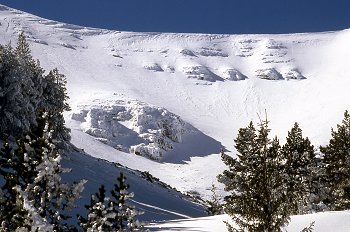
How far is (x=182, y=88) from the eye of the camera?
5404 inches

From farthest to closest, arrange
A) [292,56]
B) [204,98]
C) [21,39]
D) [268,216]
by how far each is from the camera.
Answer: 1. [292,56]
2. [204,98]
3. [21,39]
4. [268,216]

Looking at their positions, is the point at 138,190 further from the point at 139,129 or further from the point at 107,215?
the point at 139,129

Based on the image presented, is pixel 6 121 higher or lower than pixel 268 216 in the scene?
higher

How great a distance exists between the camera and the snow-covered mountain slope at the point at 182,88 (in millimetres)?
88375

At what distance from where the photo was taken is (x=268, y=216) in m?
11.8

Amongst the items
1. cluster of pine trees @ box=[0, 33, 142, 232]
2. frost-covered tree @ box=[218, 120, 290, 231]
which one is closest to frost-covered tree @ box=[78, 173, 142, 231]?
cluster of pine trees @ box=[0, 33, 142, 232]

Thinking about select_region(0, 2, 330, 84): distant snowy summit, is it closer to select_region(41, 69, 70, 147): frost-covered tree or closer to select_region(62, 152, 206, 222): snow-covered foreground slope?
select_region(41, 69, 70, 147): frost-covered tree

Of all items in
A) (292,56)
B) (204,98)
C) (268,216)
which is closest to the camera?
(268,216)

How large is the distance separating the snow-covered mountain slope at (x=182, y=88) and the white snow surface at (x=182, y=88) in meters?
0.31

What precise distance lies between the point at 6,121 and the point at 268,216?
86.2ft

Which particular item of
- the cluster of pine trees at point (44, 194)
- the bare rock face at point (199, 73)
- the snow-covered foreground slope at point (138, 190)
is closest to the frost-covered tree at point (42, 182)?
the cluster of pine trees at point (44, 194)

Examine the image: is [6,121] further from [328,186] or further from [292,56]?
[292,56]

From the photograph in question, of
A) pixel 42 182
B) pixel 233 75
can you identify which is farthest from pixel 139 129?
pixel 42 182

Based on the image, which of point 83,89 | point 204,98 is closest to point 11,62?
point 83,89
